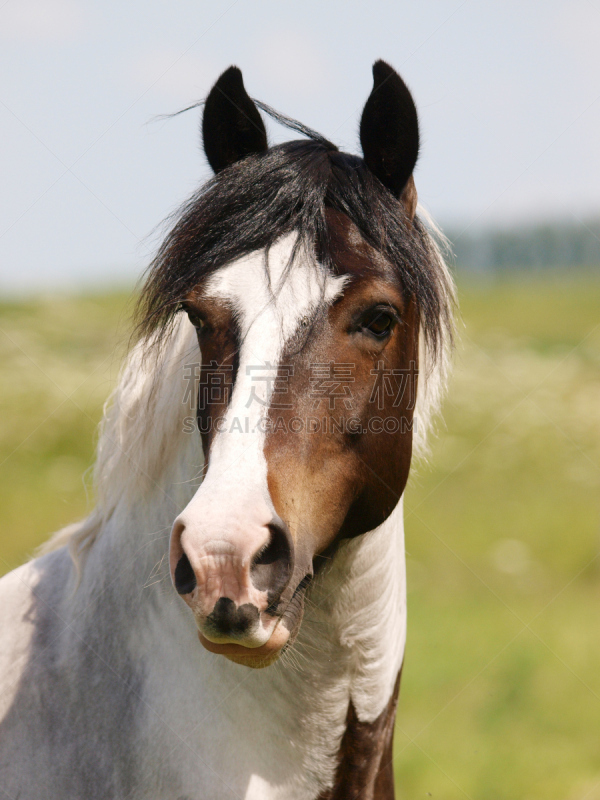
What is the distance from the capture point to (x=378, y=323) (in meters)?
2.05

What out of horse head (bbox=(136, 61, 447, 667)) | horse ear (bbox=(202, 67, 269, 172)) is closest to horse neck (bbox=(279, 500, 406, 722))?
horse head (bbox=(136, 61, 447, 667))

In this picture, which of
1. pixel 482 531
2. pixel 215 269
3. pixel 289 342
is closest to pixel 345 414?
pixel 289 342

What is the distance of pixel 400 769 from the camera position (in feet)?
20.0

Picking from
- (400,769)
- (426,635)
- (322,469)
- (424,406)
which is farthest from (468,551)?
(322,469)

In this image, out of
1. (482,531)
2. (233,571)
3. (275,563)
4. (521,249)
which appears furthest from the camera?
(521,249)

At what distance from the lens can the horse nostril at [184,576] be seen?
1633mm

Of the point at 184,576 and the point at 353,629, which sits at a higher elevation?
the point at 184,576

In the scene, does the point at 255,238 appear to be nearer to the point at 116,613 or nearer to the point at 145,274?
the point at 145,274

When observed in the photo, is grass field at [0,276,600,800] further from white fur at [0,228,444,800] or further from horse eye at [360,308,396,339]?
horse eye at [360,308,396,339]

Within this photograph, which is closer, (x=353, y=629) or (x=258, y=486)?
(x=258, y=486)

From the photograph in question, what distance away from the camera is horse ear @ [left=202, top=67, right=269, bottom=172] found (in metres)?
2.35

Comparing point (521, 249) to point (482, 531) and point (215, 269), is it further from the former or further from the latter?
point (215, 269)

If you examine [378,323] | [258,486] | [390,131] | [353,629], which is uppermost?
[390,131]

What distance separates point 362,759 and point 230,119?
2.26m
